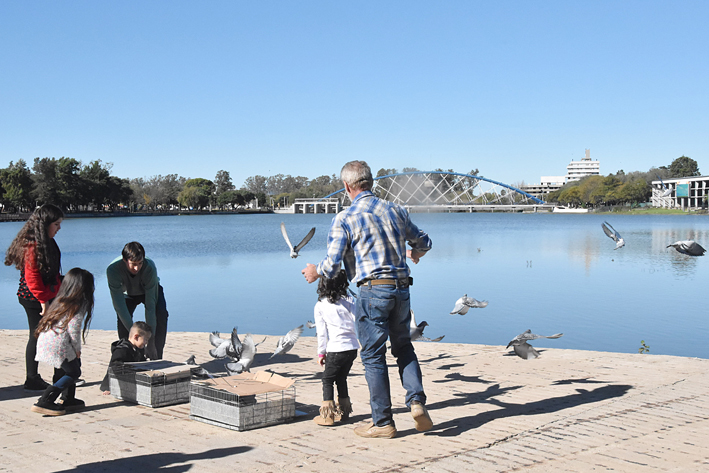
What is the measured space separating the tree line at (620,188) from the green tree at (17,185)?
99954mm

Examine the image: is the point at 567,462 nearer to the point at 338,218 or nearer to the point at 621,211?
the point at 338,218

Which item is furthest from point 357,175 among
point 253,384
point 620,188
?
point 620,188

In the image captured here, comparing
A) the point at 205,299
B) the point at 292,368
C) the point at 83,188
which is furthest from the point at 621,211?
the point at 292,368

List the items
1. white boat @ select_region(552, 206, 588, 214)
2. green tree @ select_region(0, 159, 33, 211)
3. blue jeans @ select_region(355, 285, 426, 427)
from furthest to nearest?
white boat @ select_region(552, 206, 588, 214) < green tree @ select_region(0, 159, 33, 211) < blue jeans @ select_region(355, 285, 426, 427)

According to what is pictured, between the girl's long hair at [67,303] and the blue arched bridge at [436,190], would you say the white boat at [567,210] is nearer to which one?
the blue arched bridge at [436,190]

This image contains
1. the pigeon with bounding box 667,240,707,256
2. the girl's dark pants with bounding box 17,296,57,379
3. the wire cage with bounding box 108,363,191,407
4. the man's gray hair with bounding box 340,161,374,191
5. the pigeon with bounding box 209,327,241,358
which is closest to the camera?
the man's gray hair with bounding box 340,161,374,191

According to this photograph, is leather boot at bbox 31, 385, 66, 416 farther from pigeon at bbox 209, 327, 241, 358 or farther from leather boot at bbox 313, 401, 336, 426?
leather boot at bbox 313, 401, 336, 426

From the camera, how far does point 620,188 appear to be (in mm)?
125375

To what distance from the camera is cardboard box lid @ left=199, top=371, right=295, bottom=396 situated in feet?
16.0

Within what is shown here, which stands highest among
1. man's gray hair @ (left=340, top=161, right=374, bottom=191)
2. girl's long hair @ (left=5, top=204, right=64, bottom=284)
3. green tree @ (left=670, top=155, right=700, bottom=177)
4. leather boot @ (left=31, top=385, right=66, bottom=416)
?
green tree @ (left=670, top=155, right=700, bottom=177)

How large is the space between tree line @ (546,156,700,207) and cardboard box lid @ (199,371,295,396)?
4293 inches

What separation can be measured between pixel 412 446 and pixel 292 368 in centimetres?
320

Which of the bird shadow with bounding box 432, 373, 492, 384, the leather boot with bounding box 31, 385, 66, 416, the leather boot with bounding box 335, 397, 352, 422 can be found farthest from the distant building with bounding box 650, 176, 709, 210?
the leather boot with bounding box 31, 385, 66, 416

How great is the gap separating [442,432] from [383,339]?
926 millimetres
